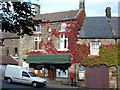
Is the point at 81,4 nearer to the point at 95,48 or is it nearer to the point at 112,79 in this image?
the point at 95,48

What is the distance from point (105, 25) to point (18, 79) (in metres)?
13.1

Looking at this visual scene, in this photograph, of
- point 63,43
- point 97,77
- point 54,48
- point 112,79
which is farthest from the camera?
point 54,48

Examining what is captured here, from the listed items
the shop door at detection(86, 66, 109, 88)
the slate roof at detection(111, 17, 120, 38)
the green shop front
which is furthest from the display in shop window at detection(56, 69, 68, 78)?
the slate roof at detection(111, 17, 120, 38)

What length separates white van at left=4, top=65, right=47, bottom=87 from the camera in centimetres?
1848

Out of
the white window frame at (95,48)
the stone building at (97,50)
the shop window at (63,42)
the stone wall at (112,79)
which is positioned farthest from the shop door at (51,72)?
the stone wall at (112,79)

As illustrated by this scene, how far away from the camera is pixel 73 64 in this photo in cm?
2183

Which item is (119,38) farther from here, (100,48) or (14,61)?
(14,61)

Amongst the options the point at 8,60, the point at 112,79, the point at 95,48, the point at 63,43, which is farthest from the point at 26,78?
the point at 112,79

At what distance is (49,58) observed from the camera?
22.5 meters

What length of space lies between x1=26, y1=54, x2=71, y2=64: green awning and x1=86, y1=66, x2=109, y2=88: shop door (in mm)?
2883

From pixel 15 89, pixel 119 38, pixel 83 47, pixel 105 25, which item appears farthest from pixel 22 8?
pixel 105 25

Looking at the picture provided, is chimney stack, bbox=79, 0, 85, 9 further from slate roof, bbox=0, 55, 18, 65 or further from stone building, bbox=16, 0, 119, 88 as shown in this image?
slate roof, bbox=0, 55, 18, 65

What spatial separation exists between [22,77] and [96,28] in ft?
37.2

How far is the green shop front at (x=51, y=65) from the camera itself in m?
22.0
